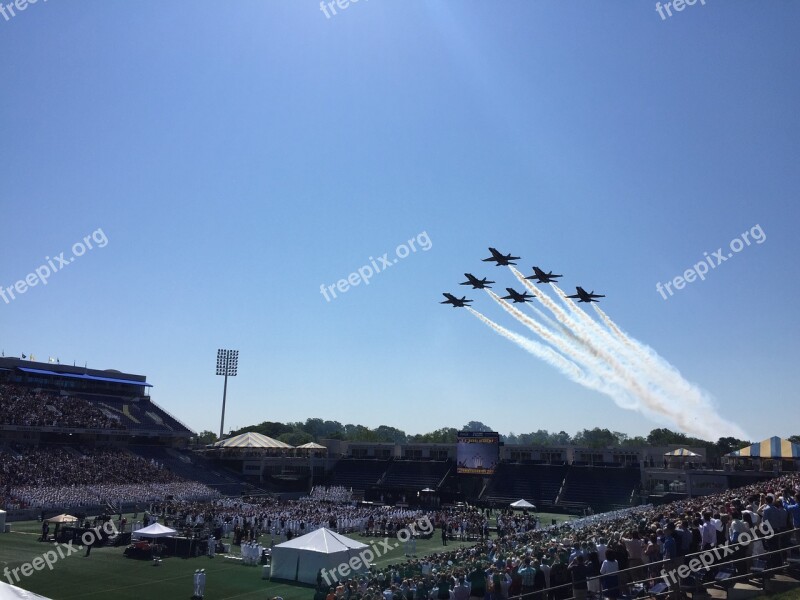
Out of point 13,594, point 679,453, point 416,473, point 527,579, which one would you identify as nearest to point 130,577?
point 13,594

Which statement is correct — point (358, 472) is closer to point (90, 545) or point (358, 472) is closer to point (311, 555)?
point (90, 545)

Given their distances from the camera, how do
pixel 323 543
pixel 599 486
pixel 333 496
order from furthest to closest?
pixel 599 486
pixel 333 496
pixel 323 543

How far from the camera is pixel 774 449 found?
51500 mm

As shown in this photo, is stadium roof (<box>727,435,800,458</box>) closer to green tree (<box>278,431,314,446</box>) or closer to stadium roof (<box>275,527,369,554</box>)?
stadium roof (<box>275,527,369,554</box>)

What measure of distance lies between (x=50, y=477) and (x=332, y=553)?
112ft

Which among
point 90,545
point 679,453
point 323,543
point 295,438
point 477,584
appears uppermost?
point 679,453

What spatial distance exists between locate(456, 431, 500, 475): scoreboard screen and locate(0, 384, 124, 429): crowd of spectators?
34.0 m

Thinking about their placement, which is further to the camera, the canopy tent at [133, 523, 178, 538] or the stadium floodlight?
the stadium floodlight

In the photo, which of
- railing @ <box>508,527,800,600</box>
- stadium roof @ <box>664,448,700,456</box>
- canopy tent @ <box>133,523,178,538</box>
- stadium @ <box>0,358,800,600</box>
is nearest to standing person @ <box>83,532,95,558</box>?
stadium @ <box>0,358,800,600</box>

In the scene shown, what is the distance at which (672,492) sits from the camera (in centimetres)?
5947

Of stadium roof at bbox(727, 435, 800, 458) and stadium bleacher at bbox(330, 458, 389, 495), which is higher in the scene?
stadium roof at bbox(727, 435, 800, 458)

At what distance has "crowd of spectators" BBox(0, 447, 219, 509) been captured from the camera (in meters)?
43.8

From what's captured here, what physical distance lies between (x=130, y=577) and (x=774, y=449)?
1935 inches

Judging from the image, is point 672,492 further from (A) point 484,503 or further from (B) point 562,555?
(B) point 562,555
